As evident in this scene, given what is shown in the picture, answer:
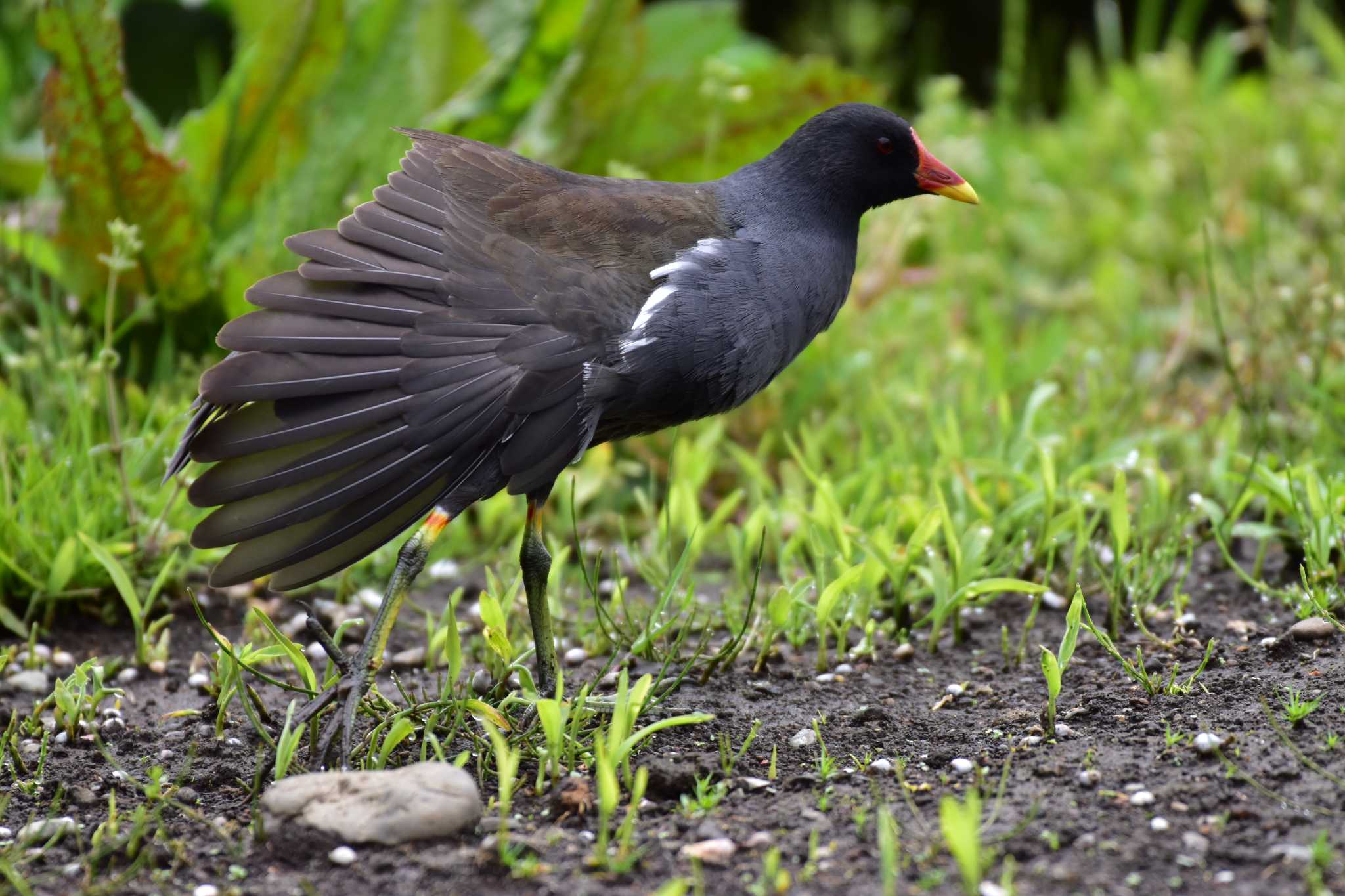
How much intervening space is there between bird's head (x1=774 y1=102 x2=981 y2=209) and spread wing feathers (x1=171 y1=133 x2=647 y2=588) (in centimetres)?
79

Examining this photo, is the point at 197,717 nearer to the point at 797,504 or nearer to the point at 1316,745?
the point at 797,504

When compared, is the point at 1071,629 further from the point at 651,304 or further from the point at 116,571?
the point at 116,571

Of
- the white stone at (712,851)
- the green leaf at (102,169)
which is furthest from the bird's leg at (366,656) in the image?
the green leaf at (102,169)

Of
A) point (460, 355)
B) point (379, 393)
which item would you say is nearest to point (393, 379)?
point (379, 393)

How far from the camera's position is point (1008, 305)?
596cm

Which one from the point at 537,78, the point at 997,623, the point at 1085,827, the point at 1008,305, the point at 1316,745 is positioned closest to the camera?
the point at 1085,827

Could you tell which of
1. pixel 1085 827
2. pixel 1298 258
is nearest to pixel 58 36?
pixel 1085 827

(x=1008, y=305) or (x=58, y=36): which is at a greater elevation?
(x=58, y=36)

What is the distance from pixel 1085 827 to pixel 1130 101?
559cm

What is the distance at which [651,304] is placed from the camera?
2.98m

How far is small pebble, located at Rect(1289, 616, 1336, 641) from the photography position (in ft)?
10.3

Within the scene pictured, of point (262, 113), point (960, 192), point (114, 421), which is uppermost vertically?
point (262, 113)

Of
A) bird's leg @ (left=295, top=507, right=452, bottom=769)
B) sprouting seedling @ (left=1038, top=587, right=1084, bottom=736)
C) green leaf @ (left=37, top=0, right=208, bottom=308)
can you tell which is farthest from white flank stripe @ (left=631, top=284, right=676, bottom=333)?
green leaf @ (left=37, top=0, right=208, bottom=308)

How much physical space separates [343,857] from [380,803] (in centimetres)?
10
